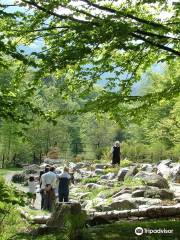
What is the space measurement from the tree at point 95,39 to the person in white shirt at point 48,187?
5252 mm

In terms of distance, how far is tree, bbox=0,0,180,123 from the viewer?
7.85 metres

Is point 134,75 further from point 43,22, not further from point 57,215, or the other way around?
point 57,215

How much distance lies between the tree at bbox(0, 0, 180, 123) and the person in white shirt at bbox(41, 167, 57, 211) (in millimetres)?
5252

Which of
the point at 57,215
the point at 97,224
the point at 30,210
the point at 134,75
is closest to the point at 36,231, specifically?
the point at 57,215

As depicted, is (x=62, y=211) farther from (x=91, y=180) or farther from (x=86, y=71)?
(x=91, y=180)

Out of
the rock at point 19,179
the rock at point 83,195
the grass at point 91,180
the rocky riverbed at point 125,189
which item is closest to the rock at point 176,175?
the rocky riverbed at point 125,189

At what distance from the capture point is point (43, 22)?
28.2ft

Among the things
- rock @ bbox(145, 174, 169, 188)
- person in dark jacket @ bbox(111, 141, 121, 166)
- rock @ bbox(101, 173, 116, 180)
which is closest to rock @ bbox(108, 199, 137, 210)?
rock @ bbox(145, 174, 169, 188)

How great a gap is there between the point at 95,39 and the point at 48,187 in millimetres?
8172

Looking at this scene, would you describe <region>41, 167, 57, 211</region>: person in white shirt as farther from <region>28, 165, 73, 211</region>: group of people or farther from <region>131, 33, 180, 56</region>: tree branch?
<region>131, 33, 180, 56</region>: tree branch

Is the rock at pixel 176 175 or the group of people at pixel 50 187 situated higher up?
the rock at pixel 176 175

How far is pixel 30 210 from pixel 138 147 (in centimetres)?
2443

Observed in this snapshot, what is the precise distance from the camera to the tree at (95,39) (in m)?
7.85

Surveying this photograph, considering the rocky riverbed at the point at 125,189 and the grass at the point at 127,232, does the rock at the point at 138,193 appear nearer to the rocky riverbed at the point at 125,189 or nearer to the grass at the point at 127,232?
the rocky riverbed at the point at 125,189
